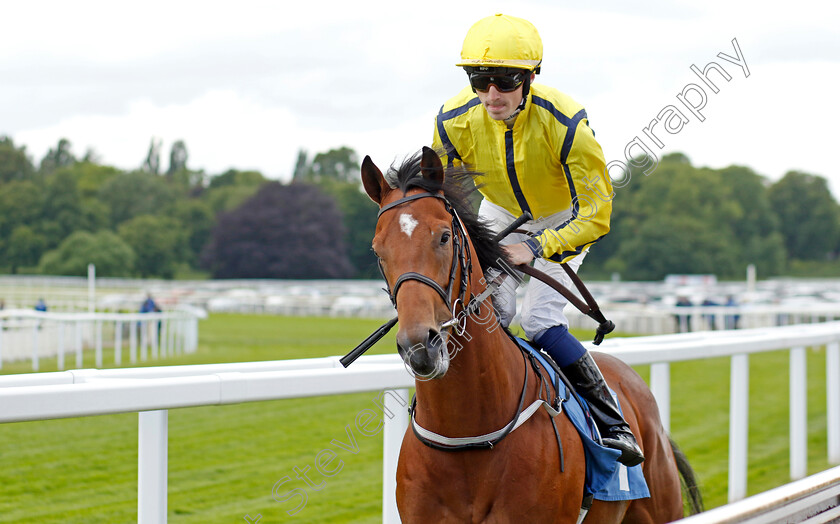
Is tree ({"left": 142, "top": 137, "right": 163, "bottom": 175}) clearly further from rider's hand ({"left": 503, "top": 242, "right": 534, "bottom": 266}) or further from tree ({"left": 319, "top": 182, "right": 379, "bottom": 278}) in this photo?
rider's hand ({"left": 503, "top": 242, "right": 534, "bottom": 266})

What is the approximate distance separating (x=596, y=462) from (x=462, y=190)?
0.93m

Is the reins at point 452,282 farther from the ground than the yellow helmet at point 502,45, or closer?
closer

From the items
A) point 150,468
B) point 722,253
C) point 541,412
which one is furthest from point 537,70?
point 722,253

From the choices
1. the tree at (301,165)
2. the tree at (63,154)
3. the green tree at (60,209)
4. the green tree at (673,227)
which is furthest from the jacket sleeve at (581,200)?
the tree at (63,154)

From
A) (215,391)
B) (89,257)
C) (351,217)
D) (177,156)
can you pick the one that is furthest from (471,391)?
(177,156)

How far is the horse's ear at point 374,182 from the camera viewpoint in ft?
7.39

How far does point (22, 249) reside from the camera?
45562 mm

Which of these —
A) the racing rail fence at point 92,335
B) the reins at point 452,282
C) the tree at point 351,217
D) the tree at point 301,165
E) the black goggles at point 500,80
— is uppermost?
the tree at point 301,165

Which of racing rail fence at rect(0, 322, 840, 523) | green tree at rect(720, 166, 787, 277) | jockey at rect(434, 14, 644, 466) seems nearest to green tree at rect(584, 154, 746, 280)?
green tree at rect(720, 166, 787, 277)

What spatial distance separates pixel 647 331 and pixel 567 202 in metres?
18.5

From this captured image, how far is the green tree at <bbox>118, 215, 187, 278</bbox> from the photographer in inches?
1954

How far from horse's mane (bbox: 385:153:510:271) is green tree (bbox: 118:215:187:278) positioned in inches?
1888

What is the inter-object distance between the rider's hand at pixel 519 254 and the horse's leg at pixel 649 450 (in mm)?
821

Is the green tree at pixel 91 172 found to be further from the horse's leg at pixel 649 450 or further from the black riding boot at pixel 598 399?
the black riding boot at pixel 598 399
